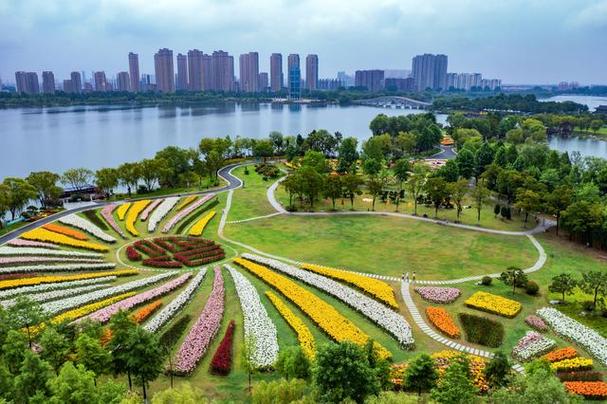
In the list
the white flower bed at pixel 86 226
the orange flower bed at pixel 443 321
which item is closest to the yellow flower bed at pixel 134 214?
the white flower bed at pixel 86 226

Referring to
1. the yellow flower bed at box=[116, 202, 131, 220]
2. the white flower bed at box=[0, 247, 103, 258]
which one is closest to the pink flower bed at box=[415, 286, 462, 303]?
the white flower bed at box=[0, 247, 103, 258]

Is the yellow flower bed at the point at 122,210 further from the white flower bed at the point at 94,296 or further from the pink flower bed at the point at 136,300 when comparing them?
the pink flower bed at the point at 136,300

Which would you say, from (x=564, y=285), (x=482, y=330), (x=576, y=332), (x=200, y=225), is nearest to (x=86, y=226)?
(x=200, y=225)

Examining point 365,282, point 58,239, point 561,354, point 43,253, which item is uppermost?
point 58,239

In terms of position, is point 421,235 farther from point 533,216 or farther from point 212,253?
point 212,253

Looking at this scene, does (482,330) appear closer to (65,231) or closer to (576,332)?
(576,332)

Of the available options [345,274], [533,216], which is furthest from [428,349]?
[533,216]

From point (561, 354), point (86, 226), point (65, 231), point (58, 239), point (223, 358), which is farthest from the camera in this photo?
point (86, 226)
